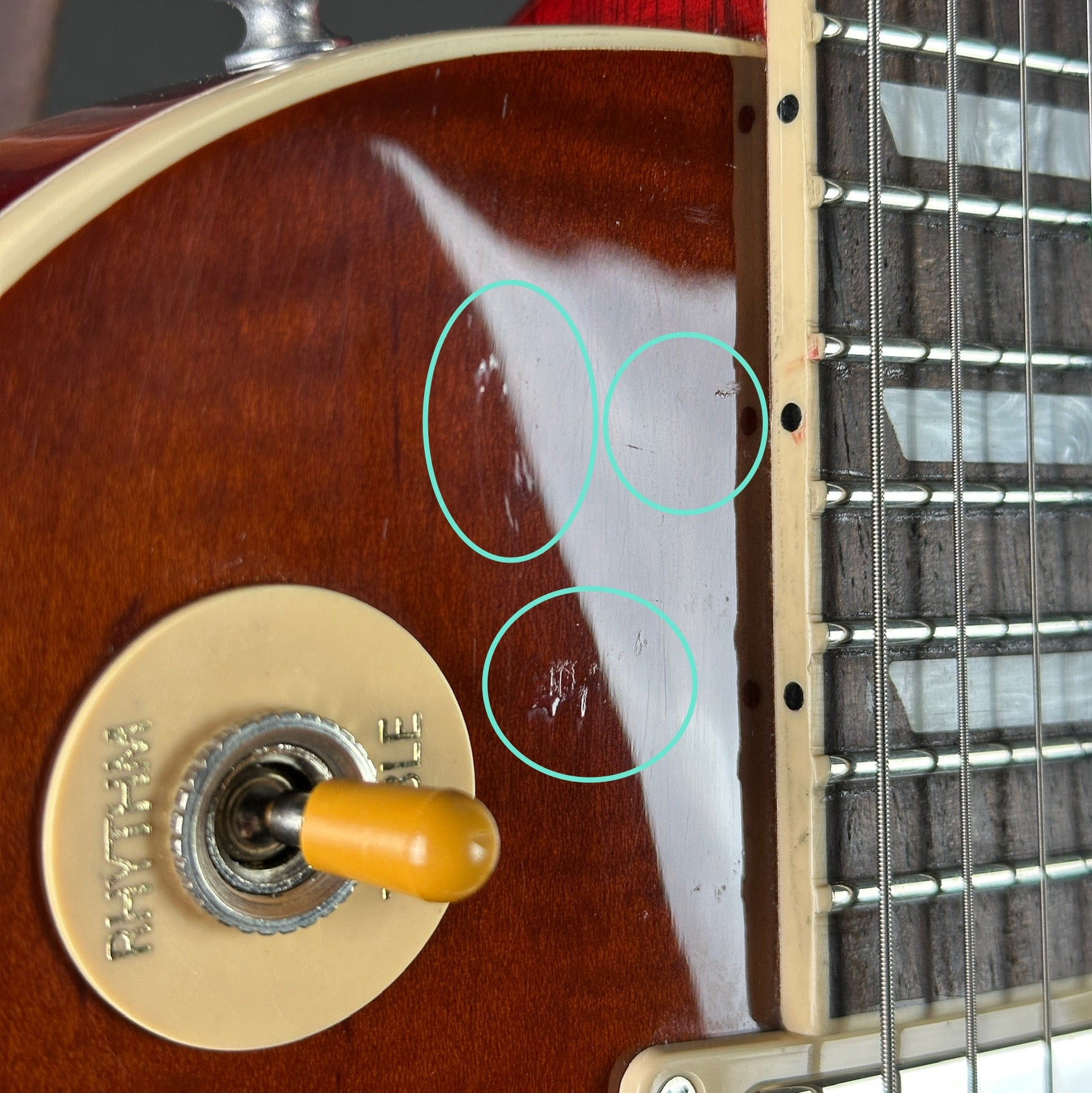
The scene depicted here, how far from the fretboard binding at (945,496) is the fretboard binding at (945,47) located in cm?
18

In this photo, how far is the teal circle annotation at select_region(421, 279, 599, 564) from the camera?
46 centimetres

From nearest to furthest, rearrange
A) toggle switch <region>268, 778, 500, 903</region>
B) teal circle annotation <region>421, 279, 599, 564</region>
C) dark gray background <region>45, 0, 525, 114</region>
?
toggle switch <region>268, 778, 500, 903</region>, teal circle annotation <region>421, 279, 599, 564</region>, dark gray background <region>45, 0, 525, 114</region>

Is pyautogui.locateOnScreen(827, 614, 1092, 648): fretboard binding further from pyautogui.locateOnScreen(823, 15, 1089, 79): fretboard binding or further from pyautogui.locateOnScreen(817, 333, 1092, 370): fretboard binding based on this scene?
pyautogui.locateOnScreen(823, 15, 1089, 79): fretboard binding

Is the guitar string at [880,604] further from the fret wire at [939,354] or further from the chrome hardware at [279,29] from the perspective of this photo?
the chrome hardware at [279,29]

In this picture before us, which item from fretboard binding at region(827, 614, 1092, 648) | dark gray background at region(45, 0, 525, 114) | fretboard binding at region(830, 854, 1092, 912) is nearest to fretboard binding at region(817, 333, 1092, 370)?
fretboard binding at region(827, 614, 1092, 648)

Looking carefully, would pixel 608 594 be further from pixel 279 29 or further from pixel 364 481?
pixel 279 29

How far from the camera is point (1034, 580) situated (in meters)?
0.56

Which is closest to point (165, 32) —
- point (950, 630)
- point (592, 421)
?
point (592, 421)

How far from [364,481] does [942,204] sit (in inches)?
10.6

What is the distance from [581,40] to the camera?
0.49 meters

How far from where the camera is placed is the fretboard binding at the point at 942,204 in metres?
0.52

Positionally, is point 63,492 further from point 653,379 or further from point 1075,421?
point 1075,421

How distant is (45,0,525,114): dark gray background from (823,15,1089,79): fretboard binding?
289mm

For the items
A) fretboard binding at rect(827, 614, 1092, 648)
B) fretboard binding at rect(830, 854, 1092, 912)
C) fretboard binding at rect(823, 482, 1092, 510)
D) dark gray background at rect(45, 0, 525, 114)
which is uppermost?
dark gray background at rect(45, 0, 525, 114)
